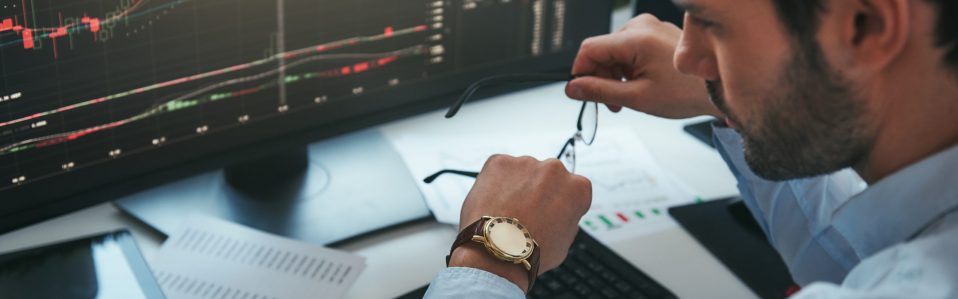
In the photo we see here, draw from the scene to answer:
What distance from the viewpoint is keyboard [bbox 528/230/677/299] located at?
971mm

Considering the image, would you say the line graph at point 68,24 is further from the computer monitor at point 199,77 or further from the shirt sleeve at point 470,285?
the shirt sleeve at point 470,285

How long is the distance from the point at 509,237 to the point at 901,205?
31cm

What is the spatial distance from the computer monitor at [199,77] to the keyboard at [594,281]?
0.23 metres

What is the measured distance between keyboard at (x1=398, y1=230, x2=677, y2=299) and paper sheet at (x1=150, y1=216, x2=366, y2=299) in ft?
0.26

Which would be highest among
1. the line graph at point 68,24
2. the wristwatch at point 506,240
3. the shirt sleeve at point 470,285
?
the line graph at point 68,24

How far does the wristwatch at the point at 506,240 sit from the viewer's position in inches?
32.8

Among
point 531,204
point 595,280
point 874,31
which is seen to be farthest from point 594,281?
point 874,31

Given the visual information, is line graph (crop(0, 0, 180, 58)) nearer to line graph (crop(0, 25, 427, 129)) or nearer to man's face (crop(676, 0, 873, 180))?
line graph (crop(0, 25, 427, 129))

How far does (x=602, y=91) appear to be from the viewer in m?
1.03

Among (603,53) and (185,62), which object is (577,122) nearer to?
(603,53)

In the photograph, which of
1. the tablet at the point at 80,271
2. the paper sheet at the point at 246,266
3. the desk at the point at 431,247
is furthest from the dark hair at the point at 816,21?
the tablet at the point at 80,271

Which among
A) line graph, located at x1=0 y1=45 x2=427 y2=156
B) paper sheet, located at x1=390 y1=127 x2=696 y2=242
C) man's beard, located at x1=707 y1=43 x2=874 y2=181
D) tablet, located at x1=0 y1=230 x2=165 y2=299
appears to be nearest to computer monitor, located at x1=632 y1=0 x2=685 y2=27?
paper sheet, located at x1=390 y1=127 x2=696 y2=242

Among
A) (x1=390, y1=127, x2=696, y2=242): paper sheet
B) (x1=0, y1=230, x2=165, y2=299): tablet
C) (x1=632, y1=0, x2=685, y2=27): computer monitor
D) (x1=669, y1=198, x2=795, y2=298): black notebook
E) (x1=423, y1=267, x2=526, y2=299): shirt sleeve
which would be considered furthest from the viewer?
(x1=632, y1=0, x2=685, y2=27): computer monitor

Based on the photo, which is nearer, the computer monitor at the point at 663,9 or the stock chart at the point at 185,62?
the stock chart at the point at 185,62
